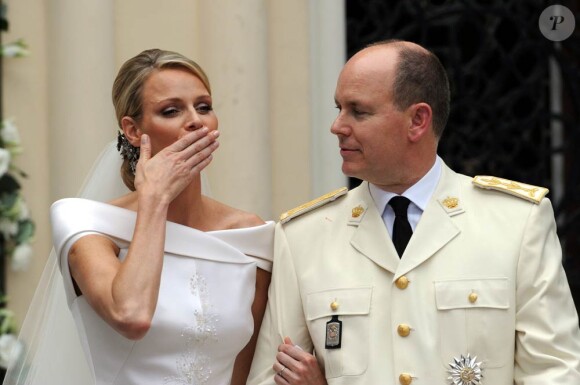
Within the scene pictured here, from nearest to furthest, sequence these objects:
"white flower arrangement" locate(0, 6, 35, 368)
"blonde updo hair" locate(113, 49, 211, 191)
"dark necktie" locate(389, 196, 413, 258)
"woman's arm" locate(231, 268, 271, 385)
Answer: "dark necktie" locate(389, 196, 413, 258), "blonde updo hair" locate(113, 49, 211, 191), "woman's arm" locate(231, 268, 271, 385), "white flower arrangement" locate(0, 6, 35, 368)

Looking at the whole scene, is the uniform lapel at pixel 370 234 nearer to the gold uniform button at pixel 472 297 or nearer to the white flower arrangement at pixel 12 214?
the gold uniform button at pixel 472 297

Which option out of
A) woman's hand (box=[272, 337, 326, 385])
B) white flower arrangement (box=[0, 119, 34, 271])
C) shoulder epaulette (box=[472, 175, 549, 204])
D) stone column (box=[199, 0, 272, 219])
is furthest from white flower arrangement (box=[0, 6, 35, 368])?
shoulder epaulette (box=[472, 175, 549, 204])

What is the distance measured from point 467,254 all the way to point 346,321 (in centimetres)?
38

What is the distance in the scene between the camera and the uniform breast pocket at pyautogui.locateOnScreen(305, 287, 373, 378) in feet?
11.8

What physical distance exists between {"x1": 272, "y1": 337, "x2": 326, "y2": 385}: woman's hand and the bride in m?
0.27

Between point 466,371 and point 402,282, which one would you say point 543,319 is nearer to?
point 466,371

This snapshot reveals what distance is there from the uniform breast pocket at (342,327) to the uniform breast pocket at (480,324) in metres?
0.22

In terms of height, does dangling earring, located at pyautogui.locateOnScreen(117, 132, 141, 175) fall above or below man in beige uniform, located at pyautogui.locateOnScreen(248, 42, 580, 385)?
above

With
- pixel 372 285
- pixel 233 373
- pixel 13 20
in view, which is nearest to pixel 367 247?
pixel 372 285

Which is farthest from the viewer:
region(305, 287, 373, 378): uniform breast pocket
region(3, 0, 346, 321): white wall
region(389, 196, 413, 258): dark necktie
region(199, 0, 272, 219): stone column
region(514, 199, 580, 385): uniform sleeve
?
region(199, 0, 272, 219): stone column

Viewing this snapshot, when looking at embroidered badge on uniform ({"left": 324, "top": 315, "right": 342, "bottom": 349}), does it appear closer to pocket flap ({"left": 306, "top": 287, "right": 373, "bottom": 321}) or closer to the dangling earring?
pocket flap ({"left": 306, "top": 287, "right": 373, "bottom": 321})

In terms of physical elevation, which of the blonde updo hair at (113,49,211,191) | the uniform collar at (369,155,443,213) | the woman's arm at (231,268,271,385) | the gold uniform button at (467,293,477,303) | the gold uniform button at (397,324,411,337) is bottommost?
the woman's arm at (231,268,271,385)

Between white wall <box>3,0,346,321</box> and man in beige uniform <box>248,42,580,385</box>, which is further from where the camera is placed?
white wall <box>3,0,346,321</box>

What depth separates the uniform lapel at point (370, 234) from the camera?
366 cm
